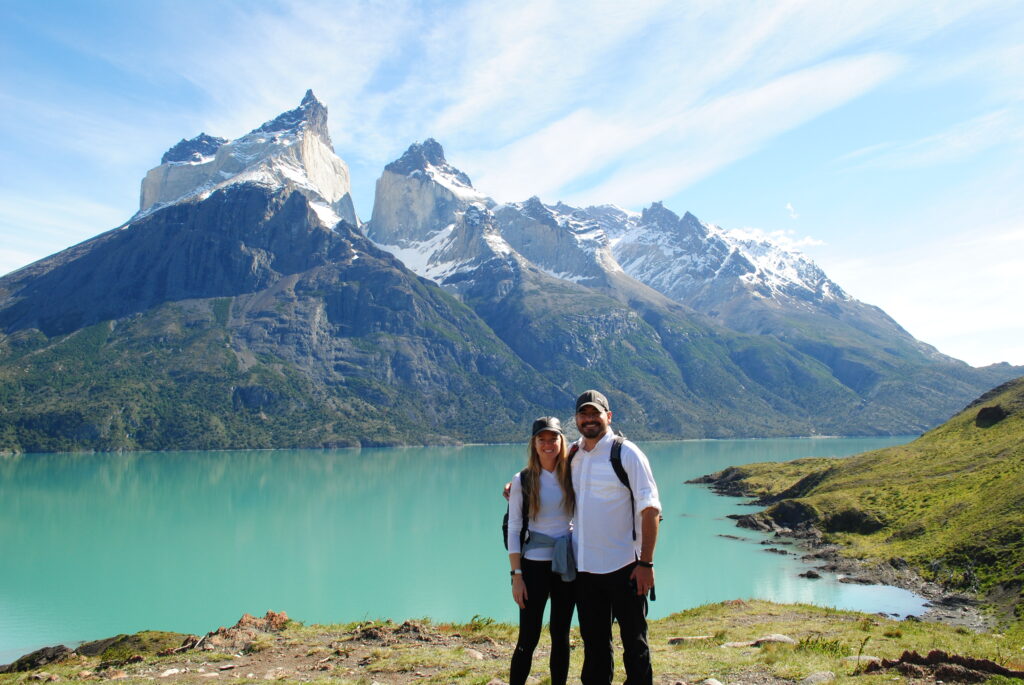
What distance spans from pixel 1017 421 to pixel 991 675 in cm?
5239

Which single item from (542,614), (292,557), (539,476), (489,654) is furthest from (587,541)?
(292,557)

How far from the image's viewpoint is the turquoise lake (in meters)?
33.3

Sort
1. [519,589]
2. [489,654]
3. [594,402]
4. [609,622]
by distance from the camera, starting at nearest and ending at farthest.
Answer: [594,402] → [609,622] → [519,589] → [489,654]

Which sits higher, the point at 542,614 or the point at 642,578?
the point at 642,578

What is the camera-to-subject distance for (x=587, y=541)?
7.53 m

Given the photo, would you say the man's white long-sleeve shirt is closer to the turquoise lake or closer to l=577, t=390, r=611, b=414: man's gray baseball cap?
l=577, t=390, r=611, b=414: man's gray baseball cap

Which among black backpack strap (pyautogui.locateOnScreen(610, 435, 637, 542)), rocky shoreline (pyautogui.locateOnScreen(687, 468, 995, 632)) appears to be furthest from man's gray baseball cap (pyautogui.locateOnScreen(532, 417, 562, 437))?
rocky shoreline (pyautogui.locateOnScreen(687, 468, 995, 632))

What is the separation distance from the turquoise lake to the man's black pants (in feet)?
79.4

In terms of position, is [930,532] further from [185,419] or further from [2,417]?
[2,417]

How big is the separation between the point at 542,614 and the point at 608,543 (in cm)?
127

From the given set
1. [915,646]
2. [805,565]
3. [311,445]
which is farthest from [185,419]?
[915,646]

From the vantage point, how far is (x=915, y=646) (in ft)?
45.7

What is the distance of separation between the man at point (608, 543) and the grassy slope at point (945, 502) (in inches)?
976

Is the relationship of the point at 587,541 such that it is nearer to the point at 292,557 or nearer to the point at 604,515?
the point at 604,515
